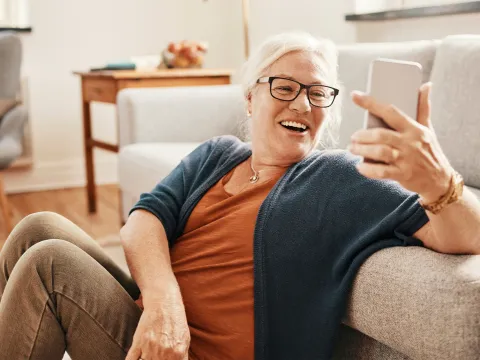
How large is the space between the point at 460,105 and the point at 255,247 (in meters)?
0.88

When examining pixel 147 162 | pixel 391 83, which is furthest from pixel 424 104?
pixel 147 162

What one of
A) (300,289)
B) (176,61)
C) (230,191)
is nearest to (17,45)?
(176,61)

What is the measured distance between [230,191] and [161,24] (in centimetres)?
312

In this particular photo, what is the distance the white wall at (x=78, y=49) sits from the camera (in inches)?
155

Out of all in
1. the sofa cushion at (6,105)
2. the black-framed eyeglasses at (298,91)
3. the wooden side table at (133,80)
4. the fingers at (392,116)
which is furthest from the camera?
the sofa cushion at (6,105)

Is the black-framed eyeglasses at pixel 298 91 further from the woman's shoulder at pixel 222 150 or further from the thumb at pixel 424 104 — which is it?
the thumb at pixel 424 104

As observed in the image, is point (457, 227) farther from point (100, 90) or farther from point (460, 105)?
point (100, 90)

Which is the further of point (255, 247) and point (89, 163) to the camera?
point (89, 163)

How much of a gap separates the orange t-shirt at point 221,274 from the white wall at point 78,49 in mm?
2697

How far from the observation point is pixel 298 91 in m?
1.19

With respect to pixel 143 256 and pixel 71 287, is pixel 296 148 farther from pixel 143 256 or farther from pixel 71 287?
pixel 71 287

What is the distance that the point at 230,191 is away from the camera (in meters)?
1.28

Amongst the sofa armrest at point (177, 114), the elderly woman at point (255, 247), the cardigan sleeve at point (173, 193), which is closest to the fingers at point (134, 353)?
the elderly woman at point (255, 247)

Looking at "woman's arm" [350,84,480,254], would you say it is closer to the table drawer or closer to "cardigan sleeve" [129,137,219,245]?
"cardigan sleeve" [129,137,219,245]
